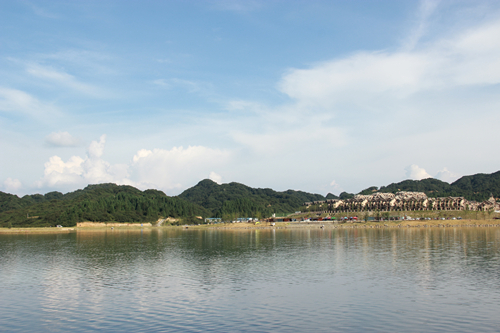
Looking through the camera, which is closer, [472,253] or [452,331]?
[452,331]

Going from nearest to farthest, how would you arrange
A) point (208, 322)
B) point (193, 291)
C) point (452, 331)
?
1. point (452, 331)
2. point (208, 322)
3. point (193, 291)

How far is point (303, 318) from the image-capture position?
27.0 metres

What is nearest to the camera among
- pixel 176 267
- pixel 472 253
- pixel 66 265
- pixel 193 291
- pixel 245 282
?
pixel 193 291

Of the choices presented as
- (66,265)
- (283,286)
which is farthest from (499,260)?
(66,265)

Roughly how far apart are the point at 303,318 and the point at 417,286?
649 inches

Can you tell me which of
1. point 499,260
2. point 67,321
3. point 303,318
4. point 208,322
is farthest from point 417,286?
point 67,321

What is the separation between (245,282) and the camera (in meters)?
40.8

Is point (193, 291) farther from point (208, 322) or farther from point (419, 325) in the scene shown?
point (419, 325)

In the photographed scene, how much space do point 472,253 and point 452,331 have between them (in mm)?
48383

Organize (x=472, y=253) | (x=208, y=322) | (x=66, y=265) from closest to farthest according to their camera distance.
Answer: (x=208, y=322), (x=66, y=265), (x=472, y=253)

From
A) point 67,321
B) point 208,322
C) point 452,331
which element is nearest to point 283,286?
point 208,322

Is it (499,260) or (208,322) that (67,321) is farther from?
(499,260)

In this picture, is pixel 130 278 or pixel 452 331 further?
pixel 130 278

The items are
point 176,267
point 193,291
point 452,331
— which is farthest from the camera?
point 176,267
